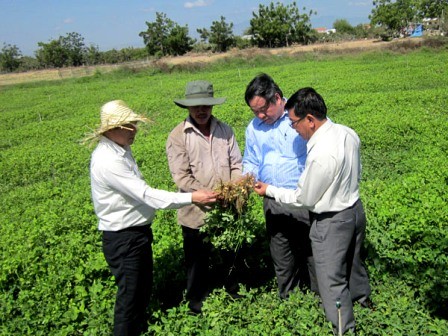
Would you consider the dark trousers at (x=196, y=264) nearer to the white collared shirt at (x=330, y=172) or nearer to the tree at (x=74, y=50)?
the white collared shirt at (x=330, y=172)

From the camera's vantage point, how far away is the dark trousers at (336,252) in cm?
346

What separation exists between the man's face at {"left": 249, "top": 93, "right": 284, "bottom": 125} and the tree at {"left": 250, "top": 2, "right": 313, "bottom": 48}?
6687 centimetres

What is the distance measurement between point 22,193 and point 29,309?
4.90 m

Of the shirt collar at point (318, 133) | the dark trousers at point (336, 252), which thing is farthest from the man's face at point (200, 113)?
the dark trousers at point (336, 252)

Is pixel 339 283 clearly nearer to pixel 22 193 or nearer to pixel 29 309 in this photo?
pixel 29 309

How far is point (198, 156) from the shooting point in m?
3.95

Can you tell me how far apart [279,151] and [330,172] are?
86 cm

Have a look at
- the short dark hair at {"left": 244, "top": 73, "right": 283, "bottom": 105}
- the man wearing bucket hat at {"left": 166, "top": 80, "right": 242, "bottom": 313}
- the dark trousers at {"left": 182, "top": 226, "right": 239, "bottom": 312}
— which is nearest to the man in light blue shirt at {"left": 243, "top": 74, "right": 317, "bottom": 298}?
the short dark hair at {"left": 244, "top": 73, "right": 283, "bottom": 105}

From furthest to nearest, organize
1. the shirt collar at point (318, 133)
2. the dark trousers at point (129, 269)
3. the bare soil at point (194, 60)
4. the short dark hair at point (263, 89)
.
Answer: the bare soil at point (194, 60) < the short dark hair at point (263, 89) < the dark trousers at point (129, 269) < the shirt collar at point (318, 133)

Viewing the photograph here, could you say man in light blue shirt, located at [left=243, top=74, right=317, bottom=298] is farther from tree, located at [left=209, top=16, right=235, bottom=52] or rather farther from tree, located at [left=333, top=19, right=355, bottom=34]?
tree, located at [left=333, top=19, right=355, bottom=34]

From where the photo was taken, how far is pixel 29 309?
4375 mm

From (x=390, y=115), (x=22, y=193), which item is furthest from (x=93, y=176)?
(x=390, y=115)

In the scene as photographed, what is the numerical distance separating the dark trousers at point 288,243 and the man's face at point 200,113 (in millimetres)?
1165

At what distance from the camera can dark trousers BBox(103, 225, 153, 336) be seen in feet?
11.7
